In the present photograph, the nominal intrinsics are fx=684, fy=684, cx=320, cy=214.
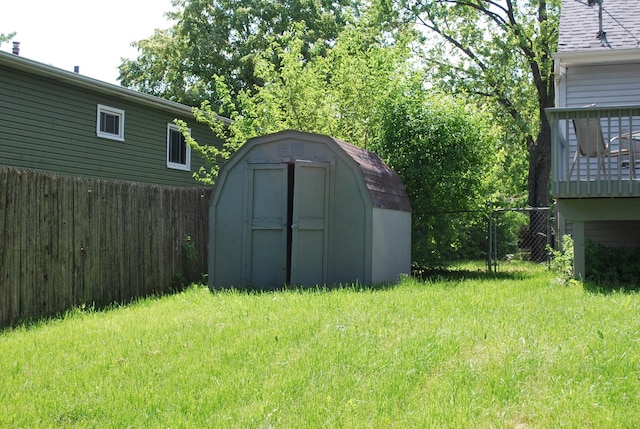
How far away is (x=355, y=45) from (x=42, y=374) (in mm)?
12088

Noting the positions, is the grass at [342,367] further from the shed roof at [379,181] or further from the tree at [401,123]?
the tree at [401,123]

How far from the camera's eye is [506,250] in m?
20.1

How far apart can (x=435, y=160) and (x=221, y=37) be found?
23.6 metres

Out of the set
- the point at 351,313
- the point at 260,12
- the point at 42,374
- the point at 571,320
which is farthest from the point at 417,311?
the point at 260,12

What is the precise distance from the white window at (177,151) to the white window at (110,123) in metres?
1.80

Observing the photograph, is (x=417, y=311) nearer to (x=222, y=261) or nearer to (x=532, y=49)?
(x=222, y=261)

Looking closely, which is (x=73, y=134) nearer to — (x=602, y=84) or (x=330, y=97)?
(x=330, y=97)

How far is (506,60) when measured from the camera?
22.6m

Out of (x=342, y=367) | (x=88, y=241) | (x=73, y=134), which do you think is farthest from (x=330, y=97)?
(x=342, y=367)

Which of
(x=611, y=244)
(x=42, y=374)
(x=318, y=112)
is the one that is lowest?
(x=42, y=374)

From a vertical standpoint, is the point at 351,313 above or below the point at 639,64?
below

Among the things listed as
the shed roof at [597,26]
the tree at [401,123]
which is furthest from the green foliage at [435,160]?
the shed roof at [597,26]

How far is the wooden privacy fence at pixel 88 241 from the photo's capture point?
8.60 meters

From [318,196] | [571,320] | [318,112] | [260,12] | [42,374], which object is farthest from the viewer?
[260,12]
